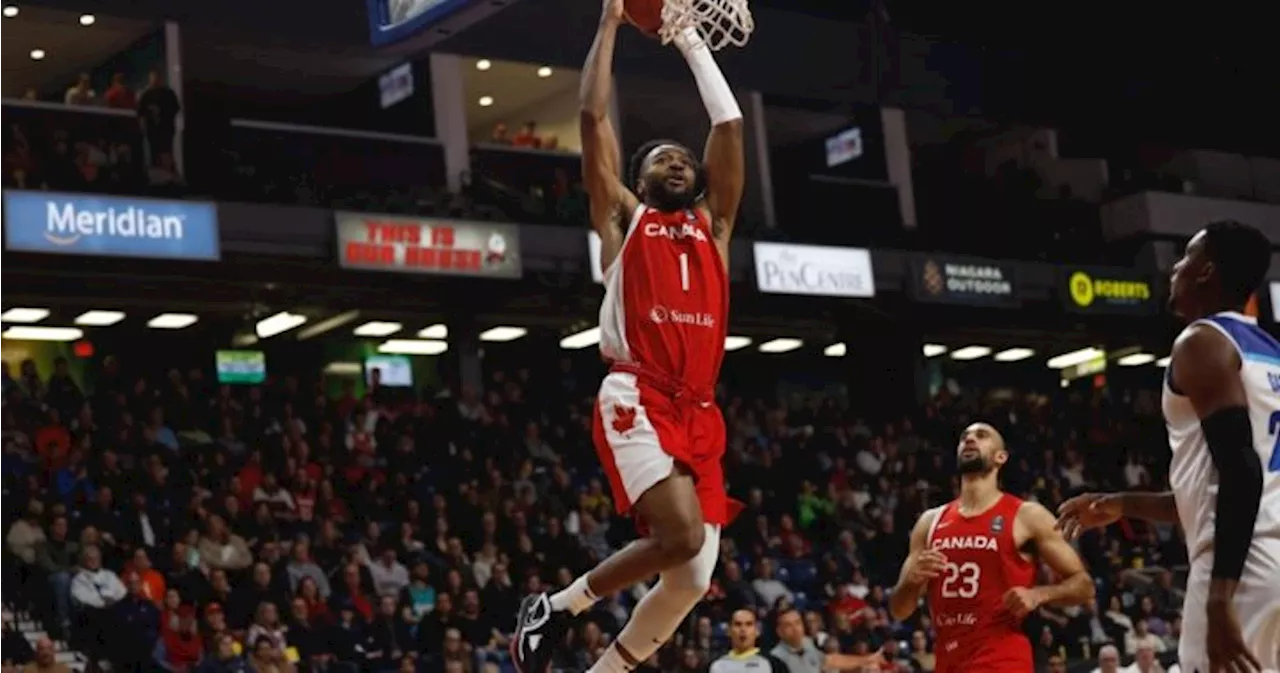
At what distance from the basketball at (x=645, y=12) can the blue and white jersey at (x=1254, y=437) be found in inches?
113

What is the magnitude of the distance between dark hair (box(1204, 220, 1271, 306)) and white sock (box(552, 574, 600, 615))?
9.26ft

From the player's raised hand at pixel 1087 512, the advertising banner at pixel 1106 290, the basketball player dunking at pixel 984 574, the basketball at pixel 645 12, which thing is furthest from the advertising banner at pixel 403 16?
the advertising banner at pixel 1106 290

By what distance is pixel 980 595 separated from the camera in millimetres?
9172

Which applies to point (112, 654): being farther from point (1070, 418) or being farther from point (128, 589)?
point (1070, 418)

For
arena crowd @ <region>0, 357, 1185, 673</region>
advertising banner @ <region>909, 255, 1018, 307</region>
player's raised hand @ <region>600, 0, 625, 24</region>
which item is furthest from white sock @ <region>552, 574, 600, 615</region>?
advertising banner @ <region>909, 255, 1018, 307</region>

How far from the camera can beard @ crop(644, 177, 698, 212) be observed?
7414mm

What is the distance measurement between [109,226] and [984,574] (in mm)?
14440

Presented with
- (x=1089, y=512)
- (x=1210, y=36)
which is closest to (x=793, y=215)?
(x=1210, y=36)

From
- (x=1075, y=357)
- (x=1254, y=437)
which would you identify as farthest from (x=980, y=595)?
(x=1075, y=357)

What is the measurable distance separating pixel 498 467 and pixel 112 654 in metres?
7.71

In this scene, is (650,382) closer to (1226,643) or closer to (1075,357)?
(1226,643)

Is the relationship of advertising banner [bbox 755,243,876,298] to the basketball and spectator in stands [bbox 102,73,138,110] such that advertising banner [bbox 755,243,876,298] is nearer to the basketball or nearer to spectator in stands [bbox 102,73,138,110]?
spectator in stands [bbox 102,73,138,110]

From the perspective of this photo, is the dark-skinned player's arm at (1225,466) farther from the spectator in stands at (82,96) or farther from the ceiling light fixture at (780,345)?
the ceiling light fixture at (780,345)

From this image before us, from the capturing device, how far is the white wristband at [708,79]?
25.1 feet
